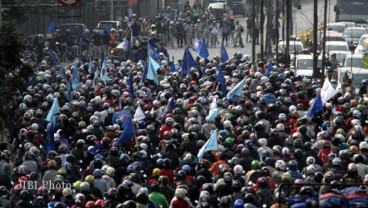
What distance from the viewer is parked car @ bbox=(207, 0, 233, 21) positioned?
78.6 m

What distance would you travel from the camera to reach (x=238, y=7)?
285 ft

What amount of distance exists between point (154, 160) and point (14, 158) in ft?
17.0

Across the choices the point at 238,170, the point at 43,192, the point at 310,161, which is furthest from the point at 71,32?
the point at 43,192

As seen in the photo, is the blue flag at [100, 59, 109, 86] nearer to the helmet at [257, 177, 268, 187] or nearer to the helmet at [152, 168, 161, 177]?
the helmet at [152, 168, 161, 177]

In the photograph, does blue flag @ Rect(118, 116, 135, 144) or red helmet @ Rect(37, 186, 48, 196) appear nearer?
red helmet @ Rect(37, 186, 48, 196)

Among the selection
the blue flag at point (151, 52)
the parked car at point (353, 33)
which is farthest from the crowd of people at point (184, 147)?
the parked car at point (353, 33)

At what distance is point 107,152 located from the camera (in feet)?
98.8

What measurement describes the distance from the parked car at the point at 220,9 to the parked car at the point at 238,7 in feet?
4.01

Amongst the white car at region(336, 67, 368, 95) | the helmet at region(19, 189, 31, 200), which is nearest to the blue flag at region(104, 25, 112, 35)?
the white car at region(336, 67, 368, 95)

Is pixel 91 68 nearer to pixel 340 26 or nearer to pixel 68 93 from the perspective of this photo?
pixel 68 93

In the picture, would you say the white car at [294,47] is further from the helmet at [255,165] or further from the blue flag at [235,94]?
the helmet at [255,165]

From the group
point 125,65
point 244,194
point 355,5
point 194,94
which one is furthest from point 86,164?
point 355,5

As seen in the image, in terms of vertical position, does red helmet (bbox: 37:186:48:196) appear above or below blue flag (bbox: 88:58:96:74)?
above

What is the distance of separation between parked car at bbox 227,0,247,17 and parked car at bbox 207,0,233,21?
1.22 m
